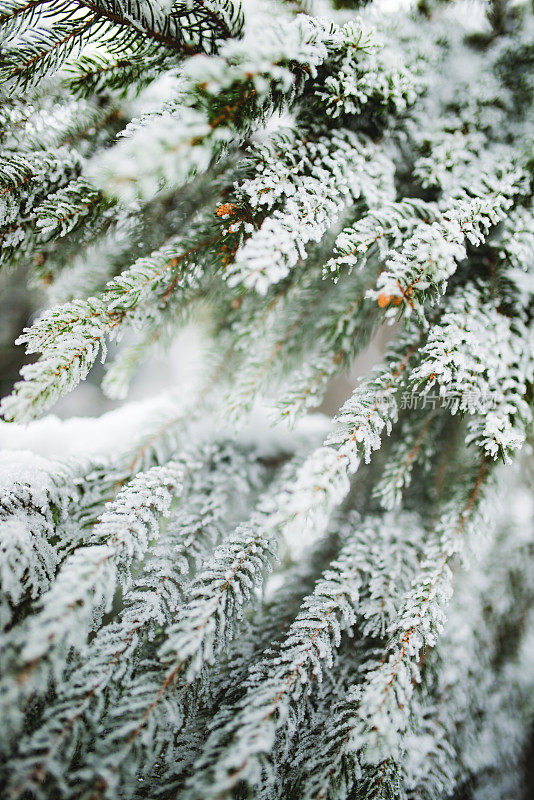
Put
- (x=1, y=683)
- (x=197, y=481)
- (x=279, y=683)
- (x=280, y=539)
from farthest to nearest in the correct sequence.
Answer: (x=197, y=481), (x=280, y=539), (x=279, y=683), (x=1, y=683)

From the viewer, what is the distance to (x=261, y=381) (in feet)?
2.41

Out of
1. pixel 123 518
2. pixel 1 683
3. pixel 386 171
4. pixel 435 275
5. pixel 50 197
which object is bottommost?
pixel 1 683

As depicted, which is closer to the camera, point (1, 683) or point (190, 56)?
point (1, 683)

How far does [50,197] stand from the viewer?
547 mm

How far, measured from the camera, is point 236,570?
0.52 m

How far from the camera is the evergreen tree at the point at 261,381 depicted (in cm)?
42

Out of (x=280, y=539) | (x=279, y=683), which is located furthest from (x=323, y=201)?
(x=279, y=683)

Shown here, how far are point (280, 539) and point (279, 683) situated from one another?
0.17 m

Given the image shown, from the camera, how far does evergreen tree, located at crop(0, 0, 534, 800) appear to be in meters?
0.42

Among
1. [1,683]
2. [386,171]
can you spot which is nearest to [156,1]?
[386,171]

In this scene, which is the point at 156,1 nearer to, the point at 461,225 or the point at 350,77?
the point at 350,77

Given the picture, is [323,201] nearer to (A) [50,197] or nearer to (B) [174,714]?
(A) [50,197]

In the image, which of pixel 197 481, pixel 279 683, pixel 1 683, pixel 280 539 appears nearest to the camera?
pixel 1 683

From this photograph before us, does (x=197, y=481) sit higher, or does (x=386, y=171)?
(x=386, y=171)
